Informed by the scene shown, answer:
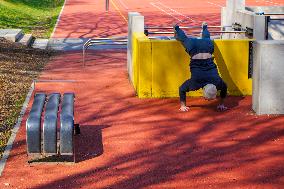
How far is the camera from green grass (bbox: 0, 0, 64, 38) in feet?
95.9

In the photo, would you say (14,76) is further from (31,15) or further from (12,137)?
(31,15)

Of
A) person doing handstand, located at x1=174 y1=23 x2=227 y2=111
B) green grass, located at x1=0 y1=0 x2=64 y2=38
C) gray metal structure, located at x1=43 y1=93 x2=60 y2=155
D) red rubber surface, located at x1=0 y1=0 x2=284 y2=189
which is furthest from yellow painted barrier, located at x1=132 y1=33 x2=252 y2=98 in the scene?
green grass, located at x1=0 y1=0 x2=64 y2=38

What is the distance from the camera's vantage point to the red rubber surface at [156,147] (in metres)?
7.58

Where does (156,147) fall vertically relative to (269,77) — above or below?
below

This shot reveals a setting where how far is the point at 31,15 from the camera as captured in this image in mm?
37188

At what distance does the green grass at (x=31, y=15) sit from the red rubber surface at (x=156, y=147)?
1533 cm

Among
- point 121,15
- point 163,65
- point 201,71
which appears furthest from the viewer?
point 121,15

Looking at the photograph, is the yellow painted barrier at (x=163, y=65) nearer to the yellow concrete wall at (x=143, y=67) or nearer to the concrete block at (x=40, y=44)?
the yellow concrete wall at (x=143, y=67)

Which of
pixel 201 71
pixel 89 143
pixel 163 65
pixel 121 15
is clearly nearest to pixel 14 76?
pixel 163 65

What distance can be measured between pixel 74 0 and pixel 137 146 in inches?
1784

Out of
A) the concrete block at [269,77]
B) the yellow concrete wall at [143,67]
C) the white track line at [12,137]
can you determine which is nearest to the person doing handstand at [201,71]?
the concrete block at [269,77]

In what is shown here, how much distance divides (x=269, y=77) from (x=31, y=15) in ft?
91.4

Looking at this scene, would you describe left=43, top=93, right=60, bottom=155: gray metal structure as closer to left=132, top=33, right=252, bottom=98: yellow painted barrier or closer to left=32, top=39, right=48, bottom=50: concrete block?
left=132, top=33, right=252, bottom=98: yellow painted barrier

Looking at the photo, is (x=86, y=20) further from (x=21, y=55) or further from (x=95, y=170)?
(x=95, y=170)
